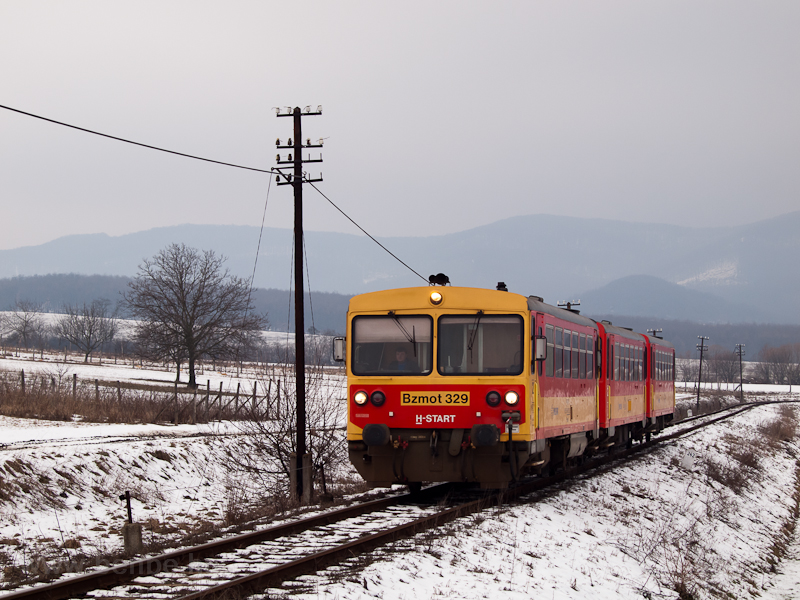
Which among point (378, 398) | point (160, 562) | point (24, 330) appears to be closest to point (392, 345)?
point (378, 398)

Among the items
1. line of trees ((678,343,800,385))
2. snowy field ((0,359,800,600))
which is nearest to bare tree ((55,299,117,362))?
snowy field ((0,359,800,600))

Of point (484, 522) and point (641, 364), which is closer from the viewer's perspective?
point (484, 522)

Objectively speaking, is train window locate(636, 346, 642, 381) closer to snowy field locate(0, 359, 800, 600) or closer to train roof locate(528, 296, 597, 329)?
snowy field locate(0, 359, 800, 600)

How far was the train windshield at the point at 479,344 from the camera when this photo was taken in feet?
40.6

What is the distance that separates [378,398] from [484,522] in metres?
2.50

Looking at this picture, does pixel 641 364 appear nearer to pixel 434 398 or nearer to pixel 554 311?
pixel 554 311

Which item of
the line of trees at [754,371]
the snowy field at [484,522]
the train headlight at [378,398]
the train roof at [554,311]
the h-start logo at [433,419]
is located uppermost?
the train roof at [554,311]

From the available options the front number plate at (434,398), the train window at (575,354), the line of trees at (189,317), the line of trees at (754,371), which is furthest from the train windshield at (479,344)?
the line of trees at (754,371)

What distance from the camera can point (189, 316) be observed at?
45219mm

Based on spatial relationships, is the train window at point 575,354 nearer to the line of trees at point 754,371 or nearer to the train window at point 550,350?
the train window at point 550,350

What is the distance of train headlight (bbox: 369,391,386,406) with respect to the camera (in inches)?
493

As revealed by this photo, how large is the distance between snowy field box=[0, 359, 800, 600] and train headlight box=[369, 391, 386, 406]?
7.23 ft

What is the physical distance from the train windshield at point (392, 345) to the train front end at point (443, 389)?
15mm

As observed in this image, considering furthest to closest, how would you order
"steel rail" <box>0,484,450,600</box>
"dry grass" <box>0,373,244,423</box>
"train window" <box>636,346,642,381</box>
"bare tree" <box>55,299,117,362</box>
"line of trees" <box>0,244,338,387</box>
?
"bare tree" <box>55,299,117,362</box> < "line of trees" <box>0,244,338,387</box> < "dry grass" <box>0,373,244,423</box> < "train window" <box>636,346,642,381</box> < "steel rail" <box>0,484,450,600</box>
